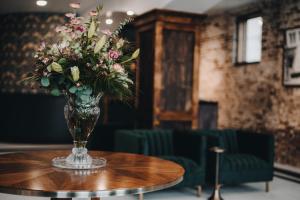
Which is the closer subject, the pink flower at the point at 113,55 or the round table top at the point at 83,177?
the round table top at the point at 83,177

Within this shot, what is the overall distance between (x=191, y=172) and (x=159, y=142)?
647mm

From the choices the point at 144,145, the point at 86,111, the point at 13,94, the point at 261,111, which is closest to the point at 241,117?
the point at 261,111

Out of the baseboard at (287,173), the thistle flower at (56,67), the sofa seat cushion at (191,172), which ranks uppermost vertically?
the thistle flower at (56,67)

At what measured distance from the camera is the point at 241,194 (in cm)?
496

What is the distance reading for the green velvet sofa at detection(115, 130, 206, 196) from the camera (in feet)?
15.1

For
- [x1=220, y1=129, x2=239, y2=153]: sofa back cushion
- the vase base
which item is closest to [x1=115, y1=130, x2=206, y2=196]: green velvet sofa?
[x1=220, y1=129, x2=239, y2=153]: sofa back cushion

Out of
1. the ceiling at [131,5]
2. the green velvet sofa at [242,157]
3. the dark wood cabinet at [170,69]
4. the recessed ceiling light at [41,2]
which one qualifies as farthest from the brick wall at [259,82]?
the recessed ceiling light at [41,2]

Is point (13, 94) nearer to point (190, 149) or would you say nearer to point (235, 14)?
point (235, 14)

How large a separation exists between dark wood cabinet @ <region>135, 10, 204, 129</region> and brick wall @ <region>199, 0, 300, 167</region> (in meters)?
1.32

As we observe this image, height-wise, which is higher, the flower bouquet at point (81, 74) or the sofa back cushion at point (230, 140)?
the flower bouquet at point (81, 74)

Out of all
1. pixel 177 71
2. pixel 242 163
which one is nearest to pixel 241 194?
pixel 242 163

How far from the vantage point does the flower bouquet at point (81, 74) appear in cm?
229

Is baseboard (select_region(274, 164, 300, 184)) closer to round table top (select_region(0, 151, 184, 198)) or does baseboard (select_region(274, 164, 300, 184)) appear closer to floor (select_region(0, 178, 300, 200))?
floor (select_region(0, 178, 300, 200))

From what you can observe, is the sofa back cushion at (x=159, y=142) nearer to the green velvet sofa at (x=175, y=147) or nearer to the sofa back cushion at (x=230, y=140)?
the green velvet sofa at (x=175, y=147)
